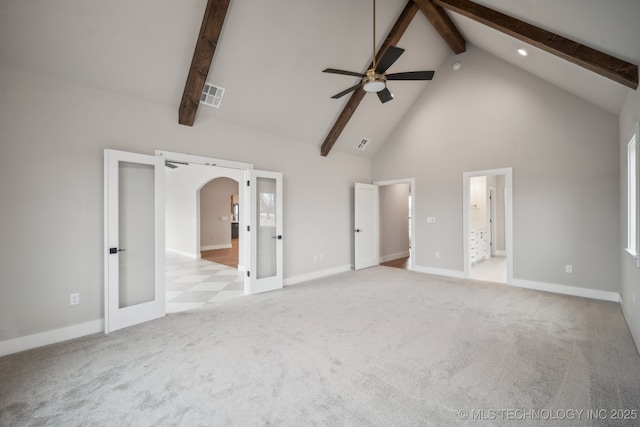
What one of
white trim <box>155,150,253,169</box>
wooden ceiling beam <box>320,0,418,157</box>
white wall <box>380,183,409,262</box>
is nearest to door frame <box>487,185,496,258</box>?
white wall <box>380,183,409,262</box>

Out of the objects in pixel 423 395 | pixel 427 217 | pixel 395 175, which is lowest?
pixel 423 395

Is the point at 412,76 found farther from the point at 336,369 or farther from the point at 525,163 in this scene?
the point at 336,369

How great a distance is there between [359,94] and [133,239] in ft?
14.4

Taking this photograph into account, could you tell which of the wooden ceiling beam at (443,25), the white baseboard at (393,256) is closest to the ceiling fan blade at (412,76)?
the wooden ceiling beam at (443,25)

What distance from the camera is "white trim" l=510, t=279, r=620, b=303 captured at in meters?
4.16

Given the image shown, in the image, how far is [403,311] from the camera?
3.77 meters

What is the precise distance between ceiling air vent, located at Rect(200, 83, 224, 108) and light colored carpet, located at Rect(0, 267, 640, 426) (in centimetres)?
305

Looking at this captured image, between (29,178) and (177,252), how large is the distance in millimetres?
6745

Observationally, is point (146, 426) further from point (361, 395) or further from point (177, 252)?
point (177, 252)

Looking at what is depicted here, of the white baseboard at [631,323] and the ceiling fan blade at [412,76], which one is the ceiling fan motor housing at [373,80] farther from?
the white baseboard at [631,323]

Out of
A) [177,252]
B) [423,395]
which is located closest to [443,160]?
[423,395]

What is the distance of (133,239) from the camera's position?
3.48 meters

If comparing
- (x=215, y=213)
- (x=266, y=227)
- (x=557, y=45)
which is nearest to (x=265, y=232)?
(x=266, y=227)

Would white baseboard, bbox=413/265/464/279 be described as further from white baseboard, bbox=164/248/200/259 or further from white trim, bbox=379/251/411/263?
white baseboard, bbox=164/248/200/259
